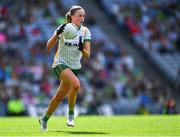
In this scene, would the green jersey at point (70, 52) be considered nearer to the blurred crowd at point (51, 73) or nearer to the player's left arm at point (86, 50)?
the player's left arm at point (86, 50)

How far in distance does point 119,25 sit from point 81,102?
7.59 m

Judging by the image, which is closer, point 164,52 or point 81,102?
point 81,102

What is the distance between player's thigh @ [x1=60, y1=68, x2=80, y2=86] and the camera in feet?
50.3

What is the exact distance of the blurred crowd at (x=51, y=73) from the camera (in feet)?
98.8

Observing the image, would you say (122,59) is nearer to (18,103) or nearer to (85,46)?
(18,103)

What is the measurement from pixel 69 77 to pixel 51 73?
1595 cm

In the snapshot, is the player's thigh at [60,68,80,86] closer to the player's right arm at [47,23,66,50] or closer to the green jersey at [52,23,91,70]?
the green jersey at [52,23,91,70]

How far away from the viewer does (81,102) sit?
30.4 meters

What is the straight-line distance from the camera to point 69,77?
15359 mm

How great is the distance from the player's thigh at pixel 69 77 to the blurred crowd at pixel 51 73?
45.1ft

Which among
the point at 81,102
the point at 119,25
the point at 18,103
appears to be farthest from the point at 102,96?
the point at 119,25

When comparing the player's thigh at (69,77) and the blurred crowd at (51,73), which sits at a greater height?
the player's thigh at (69,77)

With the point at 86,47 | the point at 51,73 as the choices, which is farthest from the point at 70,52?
the point at 51,73

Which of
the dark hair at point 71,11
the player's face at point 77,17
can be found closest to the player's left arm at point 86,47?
the player's face at point 77,17
